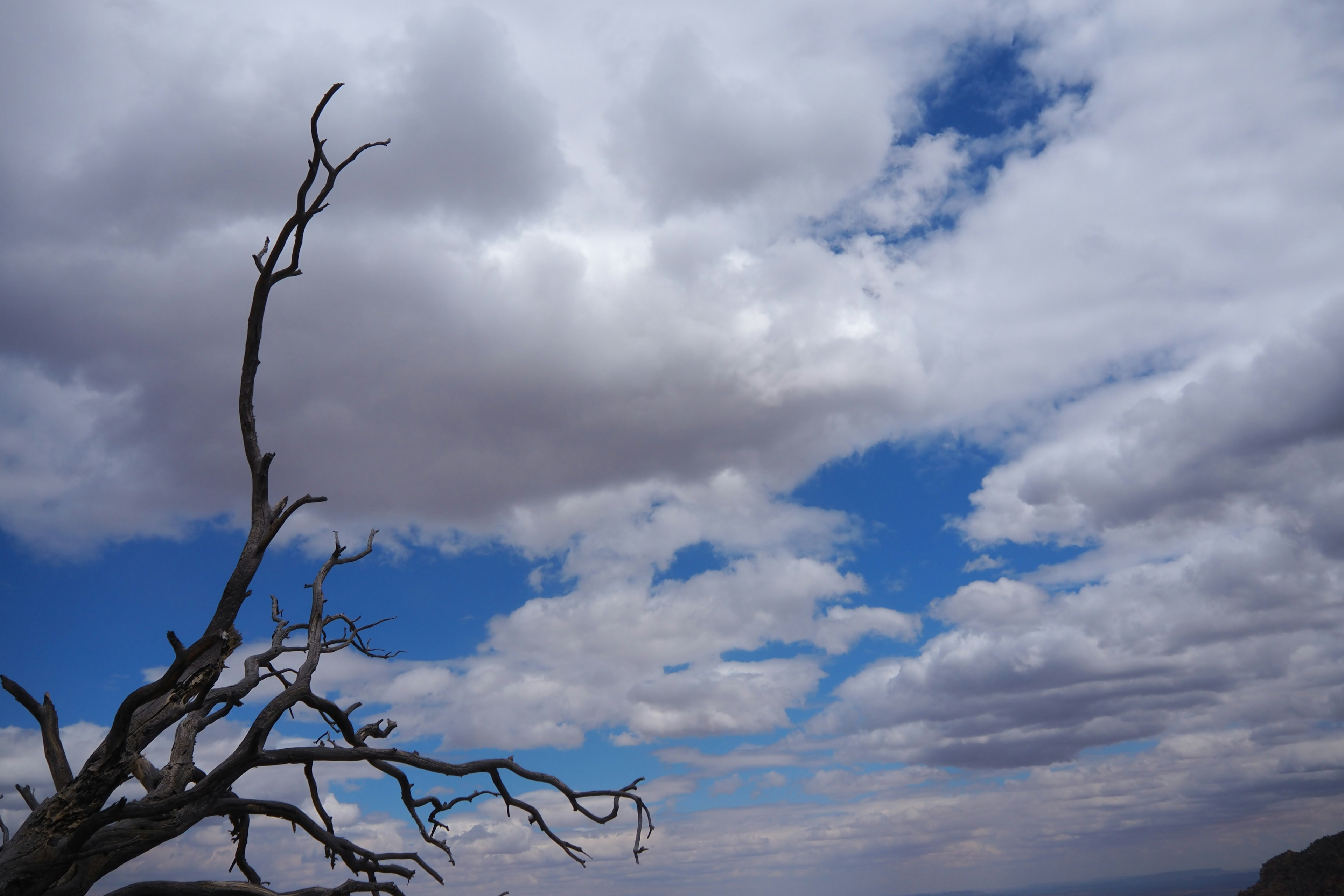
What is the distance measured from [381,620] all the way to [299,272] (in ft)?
25.6

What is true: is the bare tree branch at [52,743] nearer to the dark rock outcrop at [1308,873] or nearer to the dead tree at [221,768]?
the dead tree at [221,768]

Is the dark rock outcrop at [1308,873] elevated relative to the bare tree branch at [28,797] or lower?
lower

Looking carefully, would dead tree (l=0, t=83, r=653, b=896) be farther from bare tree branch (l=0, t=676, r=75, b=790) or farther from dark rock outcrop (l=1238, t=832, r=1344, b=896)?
dark rock outcrop (l=1238, t=832, r=1344, b=896)

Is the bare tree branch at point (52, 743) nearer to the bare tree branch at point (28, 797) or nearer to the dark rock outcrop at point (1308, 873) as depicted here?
the bare tree branch at point (28, 797)

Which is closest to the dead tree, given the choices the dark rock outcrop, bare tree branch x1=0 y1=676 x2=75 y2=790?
bare tree branch x1=0 y1=676 x2=75 y2=790

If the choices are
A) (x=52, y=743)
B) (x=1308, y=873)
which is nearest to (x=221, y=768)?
(x=52, y=743)

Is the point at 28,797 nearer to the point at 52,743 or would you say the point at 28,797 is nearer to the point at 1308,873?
the point at 52,743

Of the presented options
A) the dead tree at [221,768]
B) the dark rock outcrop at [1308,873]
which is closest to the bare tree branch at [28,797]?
the dead tree at [221,768]

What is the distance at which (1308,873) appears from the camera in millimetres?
86125

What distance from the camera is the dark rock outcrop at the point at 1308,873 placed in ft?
268

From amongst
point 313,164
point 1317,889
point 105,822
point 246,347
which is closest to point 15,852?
point 105,822

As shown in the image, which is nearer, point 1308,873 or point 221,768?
point 221,768

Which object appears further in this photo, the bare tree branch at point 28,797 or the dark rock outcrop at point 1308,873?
the dark rock outcrop at point 1308,873

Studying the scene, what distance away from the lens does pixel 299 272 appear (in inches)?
473
